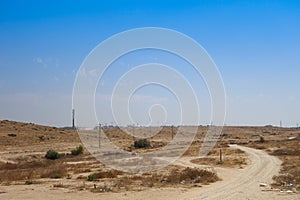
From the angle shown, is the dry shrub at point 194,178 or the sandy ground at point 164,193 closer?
the sandy ground at point 164,193

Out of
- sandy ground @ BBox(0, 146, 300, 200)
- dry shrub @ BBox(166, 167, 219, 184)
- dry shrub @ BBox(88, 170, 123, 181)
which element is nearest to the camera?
sandy ground @ BBox(0, 146, 300, 200)

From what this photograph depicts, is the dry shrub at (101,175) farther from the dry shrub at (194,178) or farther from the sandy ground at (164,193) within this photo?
the dry shrub at (194,178)

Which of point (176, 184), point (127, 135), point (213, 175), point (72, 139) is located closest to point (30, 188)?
point (176, 184)

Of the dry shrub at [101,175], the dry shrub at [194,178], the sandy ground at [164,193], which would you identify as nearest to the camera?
the sandy ground at [164,193]

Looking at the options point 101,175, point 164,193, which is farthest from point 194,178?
point 101,175

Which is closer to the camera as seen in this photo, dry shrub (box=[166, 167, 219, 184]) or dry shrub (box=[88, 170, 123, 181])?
dry shrub (box=[166, 167, 219, 184])

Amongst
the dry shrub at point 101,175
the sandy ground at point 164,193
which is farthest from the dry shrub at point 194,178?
the dry shrub at point 101,175

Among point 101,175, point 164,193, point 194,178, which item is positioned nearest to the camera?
point 164,193

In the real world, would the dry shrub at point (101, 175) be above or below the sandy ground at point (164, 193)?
above

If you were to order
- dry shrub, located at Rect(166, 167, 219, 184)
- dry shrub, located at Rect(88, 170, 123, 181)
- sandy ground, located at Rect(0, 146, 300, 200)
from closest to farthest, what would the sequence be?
sandy ground, located at Rect(0, 146, 300, 200) < dry shrub, located at Rect(166, 167, 219, 184) < dry shrub, located at Rect(88, 170, 123, 181)

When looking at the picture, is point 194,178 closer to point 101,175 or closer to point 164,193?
point 164,193

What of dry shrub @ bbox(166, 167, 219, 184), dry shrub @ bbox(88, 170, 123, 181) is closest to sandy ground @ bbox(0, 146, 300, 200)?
dry shrub @ bbox(166, 167, 219, 184)

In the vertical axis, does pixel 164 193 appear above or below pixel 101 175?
below

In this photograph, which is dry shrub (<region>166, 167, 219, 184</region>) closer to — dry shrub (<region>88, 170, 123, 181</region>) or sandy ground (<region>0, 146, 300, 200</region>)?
sandy ground (<region>0, 146, 300, 200</region>)
